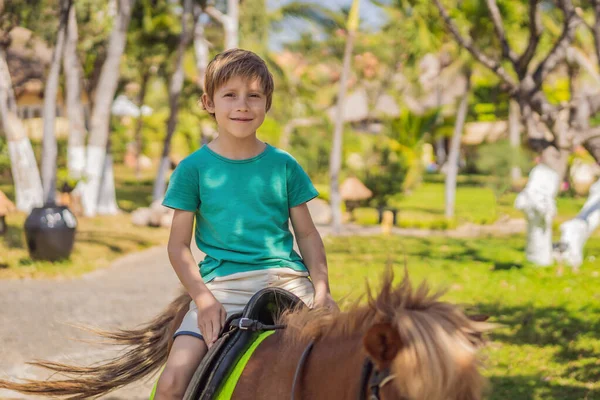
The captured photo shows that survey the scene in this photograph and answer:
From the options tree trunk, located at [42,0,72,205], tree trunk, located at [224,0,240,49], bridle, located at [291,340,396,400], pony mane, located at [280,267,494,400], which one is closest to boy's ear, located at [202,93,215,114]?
pony mane, located at [280,267,494,400]

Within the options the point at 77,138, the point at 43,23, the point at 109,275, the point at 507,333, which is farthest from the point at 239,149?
the point at 43,23

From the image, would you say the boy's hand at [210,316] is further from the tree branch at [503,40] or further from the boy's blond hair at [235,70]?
the tree branch at [503,40]

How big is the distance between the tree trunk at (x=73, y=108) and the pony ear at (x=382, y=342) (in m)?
18.5

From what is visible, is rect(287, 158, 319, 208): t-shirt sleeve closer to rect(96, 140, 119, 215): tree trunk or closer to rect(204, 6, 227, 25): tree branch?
rect(204, 6, 227, 25): tree branch

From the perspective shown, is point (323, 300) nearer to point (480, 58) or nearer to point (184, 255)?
point (184, 255)

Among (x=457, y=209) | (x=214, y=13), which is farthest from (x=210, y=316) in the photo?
(x=457, y=209)

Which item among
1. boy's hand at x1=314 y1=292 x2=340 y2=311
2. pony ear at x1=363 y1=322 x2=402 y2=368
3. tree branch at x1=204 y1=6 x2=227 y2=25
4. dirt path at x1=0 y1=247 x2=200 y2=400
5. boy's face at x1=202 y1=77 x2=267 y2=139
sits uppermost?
tree branch at x1=204 y1=6 x2=227 y2=25

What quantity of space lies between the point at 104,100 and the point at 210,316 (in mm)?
16275

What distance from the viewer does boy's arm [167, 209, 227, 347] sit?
2.81 metres

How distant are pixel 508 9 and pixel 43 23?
12188 mm

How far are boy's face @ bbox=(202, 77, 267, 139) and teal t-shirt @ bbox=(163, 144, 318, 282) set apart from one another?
120 mm

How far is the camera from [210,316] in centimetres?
282

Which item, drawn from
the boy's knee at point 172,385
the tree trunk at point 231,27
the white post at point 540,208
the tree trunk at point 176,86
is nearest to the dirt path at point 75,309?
the boy's knee at point 172,385

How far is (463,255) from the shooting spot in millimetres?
15789
